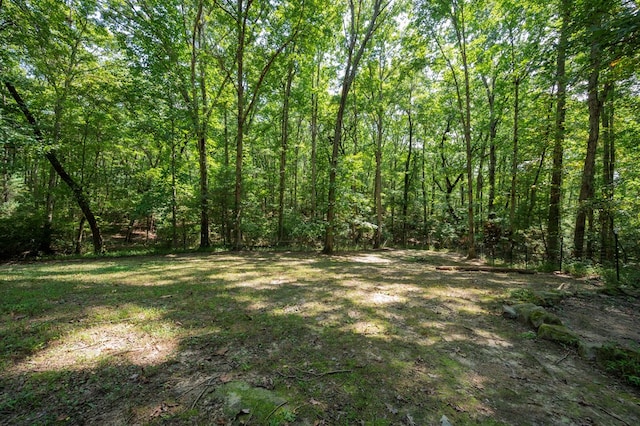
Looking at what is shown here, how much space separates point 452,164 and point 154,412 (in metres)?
19.8

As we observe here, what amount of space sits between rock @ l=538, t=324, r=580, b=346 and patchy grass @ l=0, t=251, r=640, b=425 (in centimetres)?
20

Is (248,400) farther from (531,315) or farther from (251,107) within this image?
(251,107)

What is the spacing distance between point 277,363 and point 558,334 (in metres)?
3.75

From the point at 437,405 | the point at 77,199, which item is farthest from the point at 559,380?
the point at 77,199

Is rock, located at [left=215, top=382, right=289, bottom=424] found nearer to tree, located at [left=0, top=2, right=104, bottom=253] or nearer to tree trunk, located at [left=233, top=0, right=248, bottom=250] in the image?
tree trunk, located at [left=233, top=0, right=248, bottom=250]

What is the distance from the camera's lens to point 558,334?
130 inches

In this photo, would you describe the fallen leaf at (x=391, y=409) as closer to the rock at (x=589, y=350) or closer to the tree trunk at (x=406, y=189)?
the rock at (x=589, y=350)

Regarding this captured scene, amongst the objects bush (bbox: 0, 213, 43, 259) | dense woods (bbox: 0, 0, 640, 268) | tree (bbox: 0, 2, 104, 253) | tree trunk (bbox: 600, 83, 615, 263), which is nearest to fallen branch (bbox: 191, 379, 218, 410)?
dense woods (bbox: 0, 0, 640, 268)

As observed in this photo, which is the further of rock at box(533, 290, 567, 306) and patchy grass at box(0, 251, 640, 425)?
rock at box(533, 290, 567, 306)

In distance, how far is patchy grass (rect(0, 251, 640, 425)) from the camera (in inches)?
77.8

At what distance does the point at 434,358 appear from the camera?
280 centimetres

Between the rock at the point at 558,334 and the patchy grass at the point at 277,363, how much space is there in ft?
0.65

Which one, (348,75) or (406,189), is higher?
(348,75)

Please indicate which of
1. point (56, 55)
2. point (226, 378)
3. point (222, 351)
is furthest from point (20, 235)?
point (226, 378)
